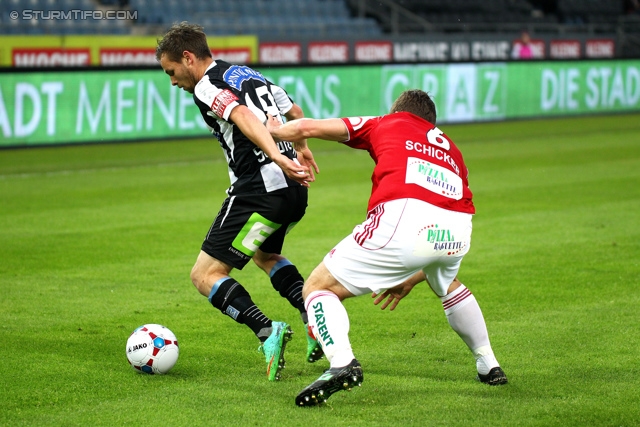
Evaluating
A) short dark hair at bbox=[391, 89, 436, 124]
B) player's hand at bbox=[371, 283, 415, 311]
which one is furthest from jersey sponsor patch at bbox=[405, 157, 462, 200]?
player's hand at bbox=[371, 283, 415, 311]

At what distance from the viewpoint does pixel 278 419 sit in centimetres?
461

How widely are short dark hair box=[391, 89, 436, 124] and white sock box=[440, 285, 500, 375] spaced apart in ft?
3.12

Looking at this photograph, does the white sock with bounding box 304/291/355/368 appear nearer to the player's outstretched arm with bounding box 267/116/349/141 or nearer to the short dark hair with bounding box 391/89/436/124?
the player's outstretched arm with bounding box 267/116/349/141

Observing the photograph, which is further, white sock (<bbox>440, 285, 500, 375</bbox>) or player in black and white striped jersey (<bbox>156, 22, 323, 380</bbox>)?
player in black and white striped jersey (<bbox>156, 22, 323, 380</bbox>)

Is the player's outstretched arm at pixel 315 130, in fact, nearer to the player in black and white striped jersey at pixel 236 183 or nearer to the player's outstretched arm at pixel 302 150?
the player in black and white striped jersey at pixel 236 183

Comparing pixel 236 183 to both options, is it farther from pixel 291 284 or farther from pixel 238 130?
pixel 291 284

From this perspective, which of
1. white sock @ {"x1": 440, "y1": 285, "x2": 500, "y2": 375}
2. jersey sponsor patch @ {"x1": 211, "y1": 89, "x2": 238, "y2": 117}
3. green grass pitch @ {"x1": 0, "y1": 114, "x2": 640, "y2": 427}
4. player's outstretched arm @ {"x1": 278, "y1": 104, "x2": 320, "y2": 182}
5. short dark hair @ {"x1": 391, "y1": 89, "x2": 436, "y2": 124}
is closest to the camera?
green grass pitch @ {"x1": 0, "y1": 114, "x2": 640, "y2": 427}

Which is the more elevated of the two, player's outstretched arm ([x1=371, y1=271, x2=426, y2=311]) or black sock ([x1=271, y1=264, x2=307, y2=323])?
player's outstretched arm ([x1=371, y1=271, x2=426, y2=311])

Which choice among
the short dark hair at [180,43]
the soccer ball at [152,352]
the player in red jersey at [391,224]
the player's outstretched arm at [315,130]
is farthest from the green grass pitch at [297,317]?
the short dark hair at [180,43]

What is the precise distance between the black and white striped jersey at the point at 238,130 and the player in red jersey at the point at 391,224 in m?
0.51

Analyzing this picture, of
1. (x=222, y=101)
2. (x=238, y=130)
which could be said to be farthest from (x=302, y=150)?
(x=222, y=101)

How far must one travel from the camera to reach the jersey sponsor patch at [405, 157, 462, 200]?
4.84 meters

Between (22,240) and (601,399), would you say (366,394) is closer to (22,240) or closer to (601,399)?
(601,399)

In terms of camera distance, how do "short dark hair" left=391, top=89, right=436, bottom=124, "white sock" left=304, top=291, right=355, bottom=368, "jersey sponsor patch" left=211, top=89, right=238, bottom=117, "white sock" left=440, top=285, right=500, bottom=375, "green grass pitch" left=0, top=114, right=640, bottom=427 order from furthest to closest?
"jersey sponsor patch" left=211, top=89, right=238, bottom=117
"white sock" left=440, top=285, right=500, bottom=375
"short dark hair" left=391, top=89, right=436, bottom=124
"green grass pitch" left=0, top=114, right=640, bottom=427
"white sock" left=304, top=291, right=355, bottom=368
